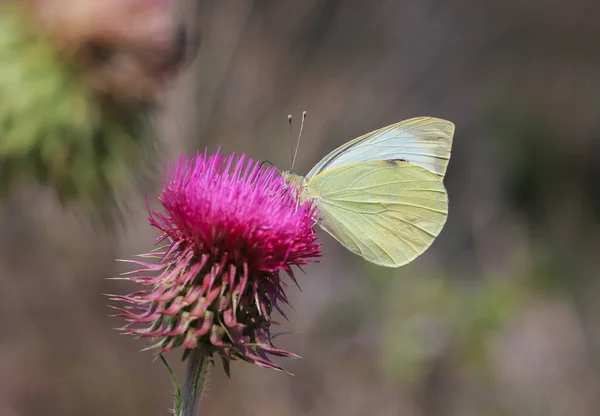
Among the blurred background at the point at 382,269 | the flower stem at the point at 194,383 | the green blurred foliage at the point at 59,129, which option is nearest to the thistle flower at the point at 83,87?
the green blurred foliage at the point at 59,129

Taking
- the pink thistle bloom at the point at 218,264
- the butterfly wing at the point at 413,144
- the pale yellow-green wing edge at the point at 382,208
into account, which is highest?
the butterfly wing at the point at 413,144

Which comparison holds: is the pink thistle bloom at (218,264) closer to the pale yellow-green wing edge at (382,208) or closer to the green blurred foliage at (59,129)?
the pale yellow-green wing edge at (382,208)

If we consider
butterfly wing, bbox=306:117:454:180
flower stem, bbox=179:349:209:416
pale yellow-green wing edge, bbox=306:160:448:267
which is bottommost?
flower stem, bbox=179:349:209:416

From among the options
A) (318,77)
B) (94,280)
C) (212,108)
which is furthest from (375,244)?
(318,77)

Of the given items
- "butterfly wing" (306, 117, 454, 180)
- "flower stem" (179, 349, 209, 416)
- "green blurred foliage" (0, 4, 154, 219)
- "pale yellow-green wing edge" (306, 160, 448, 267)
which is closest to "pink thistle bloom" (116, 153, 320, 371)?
"flower stem" (179, 349, 209, 416)

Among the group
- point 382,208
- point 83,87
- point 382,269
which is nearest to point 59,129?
point 83,87

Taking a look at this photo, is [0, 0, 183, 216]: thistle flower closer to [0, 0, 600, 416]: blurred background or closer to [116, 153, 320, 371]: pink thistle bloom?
[0, 0, 600, 416]: blurred background

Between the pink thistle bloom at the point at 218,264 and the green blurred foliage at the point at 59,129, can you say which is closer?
the pink thistle bloom at the point at 218,264
